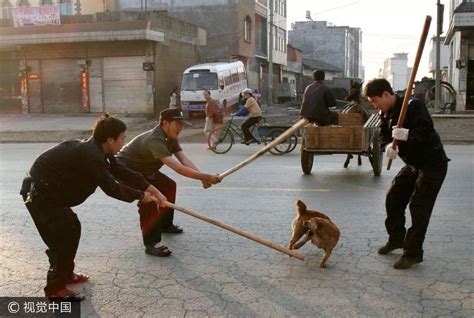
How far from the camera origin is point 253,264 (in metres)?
4.77

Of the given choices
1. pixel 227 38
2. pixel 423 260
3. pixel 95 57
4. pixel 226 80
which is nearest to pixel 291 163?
pixel 423 260

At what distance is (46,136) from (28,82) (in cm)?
1019

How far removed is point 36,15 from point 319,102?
80.2ft

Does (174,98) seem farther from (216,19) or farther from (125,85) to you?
(216,19)

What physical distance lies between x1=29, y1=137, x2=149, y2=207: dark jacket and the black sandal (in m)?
1.20

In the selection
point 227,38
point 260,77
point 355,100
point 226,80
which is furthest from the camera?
point 260,77

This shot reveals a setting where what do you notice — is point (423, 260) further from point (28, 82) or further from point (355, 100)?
point (28, 82)

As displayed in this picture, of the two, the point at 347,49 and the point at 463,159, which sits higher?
the point at 347,49

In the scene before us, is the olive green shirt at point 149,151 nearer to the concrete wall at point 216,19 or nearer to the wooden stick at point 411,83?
the wooden stick at point 411,83

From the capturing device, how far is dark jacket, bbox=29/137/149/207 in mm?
3838

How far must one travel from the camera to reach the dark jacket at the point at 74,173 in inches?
151

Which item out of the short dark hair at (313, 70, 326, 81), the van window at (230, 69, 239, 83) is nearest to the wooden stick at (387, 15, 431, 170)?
the short dark hair at (313, 70, 326, 81)

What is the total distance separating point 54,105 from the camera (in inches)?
1142

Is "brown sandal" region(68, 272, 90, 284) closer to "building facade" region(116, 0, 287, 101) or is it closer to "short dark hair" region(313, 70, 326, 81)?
"short dark hair" region(313, 70, 326, 81)
